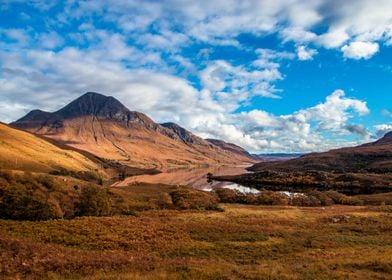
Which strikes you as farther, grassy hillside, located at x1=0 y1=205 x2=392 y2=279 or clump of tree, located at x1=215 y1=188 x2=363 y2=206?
clump of tree, located at x1=215 y1=188 x2=363 y2=206

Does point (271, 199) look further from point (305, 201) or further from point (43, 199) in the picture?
point (43, 199)

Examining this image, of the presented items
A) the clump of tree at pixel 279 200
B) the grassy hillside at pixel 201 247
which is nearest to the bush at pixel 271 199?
the clump of tree at pixel 279 200

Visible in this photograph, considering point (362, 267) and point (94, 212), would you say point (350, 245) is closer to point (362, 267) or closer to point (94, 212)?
point (362, 267)

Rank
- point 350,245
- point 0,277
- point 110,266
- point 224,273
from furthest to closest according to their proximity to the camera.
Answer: point 350,245
point 110,266
point 224,273
point 0,277

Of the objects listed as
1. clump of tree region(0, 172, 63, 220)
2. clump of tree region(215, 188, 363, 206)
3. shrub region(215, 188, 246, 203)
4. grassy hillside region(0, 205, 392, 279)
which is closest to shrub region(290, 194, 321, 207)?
clump of tree region(215, 188, 363, 206)

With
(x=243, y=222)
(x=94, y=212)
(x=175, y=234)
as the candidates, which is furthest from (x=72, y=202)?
(x=243, y=222)

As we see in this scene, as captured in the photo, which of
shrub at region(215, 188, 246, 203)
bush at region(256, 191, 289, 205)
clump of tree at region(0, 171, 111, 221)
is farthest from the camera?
shrub at region(215, 188, 246, 203)

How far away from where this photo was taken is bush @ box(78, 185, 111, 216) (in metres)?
48.5

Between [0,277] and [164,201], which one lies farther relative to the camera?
[164,201]

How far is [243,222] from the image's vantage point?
46594 millimetres

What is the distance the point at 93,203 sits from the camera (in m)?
49.0

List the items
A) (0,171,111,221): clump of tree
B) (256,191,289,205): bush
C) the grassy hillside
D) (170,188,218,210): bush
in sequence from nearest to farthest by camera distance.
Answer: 1. the grassy hillside
2. (0,171,111,221): clump of tree
3. (170,188,218,210): bush
4. (256,191,289,205): bush

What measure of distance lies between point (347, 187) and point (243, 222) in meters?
112

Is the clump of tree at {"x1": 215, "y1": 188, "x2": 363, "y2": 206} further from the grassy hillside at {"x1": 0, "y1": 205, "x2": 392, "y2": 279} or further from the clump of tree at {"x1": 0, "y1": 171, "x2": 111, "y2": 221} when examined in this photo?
the clump of tree at {"x1": 0, "y1": 171, "x2": 111, "y2": 221}
